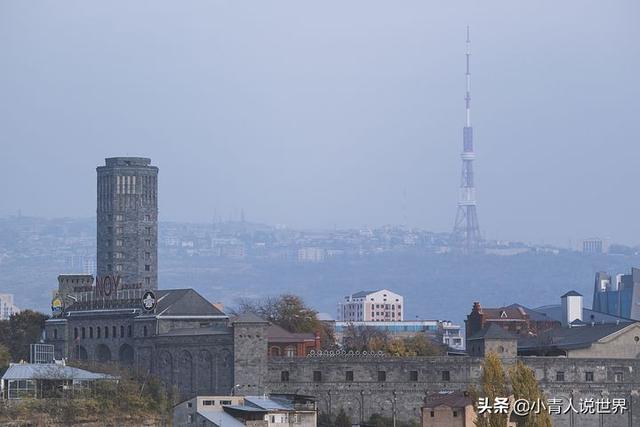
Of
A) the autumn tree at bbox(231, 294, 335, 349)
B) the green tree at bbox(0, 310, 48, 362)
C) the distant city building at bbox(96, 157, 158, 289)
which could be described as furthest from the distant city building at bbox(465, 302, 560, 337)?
the green tree at bbox(0, 310, 48, 362)

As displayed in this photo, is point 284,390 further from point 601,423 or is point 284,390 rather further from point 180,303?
point 601,423

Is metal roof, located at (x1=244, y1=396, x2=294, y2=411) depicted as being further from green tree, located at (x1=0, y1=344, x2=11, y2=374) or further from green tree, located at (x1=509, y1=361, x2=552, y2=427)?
green tree, located at (x1=0, y1=344, x2=11, y2=374)

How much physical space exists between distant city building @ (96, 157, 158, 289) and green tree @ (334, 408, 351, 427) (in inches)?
1326

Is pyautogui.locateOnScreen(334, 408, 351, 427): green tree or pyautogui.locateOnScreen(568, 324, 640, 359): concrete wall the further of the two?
pyautogui.locateOnScreen(568, 324, 640, 359): concrete wall

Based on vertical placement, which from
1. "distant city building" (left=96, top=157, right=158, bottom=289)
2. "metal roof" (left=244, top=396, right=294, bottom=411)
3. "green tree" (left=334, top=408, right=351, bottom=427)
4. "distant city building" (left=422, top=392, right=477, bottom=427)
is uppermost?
"distant city building" (left=96, top=157, right=158, bottom=289)

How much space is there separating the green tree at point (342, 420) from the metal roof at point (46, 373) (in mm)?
14983

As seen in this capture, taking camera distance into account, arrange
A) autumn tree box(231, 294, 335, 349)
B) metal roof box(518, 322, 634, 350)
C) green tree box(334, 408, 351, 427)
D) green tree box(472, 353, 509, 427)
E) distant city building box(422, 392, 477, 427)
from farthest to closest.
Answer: autumn tree box(231, 294, 335, 349)
metal roof box(518, 322, 634, 350)
green tree box(334, 408, 351, 427)
distant city building box(422, 392, 477, 427)
green tree box(472, 353, 509, 427)

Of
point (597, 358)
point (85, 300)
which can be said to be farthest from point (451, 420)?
point (85, 300)

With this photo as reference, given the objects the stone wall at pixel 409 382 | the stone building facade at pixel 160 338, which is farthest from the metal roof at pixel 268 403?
the stone wall at pixel 409 382

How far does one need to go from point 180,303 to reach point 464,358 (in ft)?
65.4

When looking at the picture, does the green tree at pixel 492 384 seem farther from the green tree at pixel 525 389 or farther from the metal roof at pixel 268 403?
the metal roof at pixel 268 403

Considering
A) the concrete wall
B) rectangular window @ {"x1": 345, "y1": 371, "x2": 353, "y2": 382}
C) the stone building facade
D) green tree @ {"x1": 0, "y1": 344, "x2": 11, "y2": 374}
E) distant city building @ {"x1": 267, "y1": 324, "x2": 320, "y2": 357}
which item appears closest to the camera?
the stone building facade

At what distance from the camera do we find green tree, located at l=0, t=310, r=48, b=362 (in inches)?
5719

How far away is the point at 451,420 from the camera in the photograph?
120 m
